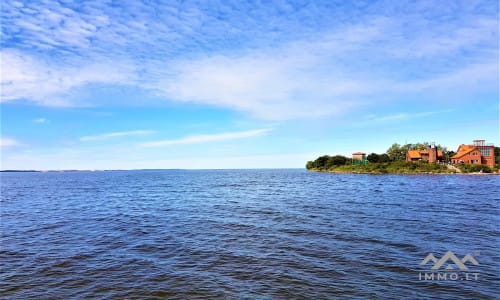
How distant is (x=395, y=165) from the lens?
13225 centimetres

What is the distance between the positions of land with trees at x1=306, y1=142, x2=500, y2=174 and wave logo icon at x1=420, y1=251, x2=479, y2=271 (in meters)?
121

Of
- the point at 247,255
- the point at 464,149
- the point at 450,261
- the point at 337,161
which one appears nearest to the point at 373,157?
the point at 337,161

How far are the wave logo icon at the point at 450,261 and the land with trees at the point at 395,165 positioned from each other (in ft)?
396

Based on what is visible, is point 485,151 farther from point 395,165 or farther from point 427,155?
point 395,165

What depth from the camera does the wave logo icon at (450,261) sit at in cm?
1377

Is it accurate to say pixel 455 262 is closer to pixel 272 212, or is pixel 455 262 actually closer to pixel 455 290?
pixel 455 290

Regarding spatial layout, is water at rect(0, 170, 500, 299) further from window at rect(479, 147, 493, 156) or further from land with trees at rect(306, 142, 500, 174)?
window at rect(479, 147, 493, 156)

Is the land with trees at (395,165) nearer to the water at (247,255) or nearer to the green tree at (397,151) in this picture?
the green tree at (397,151)

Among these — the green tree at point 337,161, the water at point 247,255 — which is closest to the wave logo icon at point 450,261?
the water at point 247,255

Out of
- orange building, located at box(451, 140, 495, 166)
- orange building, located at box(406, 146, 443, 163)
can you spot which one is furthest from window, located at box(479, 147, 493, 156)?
orange building, located at box(406, 146, 443, 163)

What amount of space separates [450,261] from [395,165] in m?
131

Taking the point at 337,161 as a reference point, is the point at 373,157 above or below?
above

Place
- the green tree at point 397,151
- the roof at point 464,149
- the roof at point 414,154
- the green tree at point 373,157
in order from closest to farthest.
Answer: the roof at point 464,149 → the roof at point 414,154 → the green tree at point 373,157 → the green tree at point 397,151

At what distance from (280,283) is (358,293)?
9.88 feet
